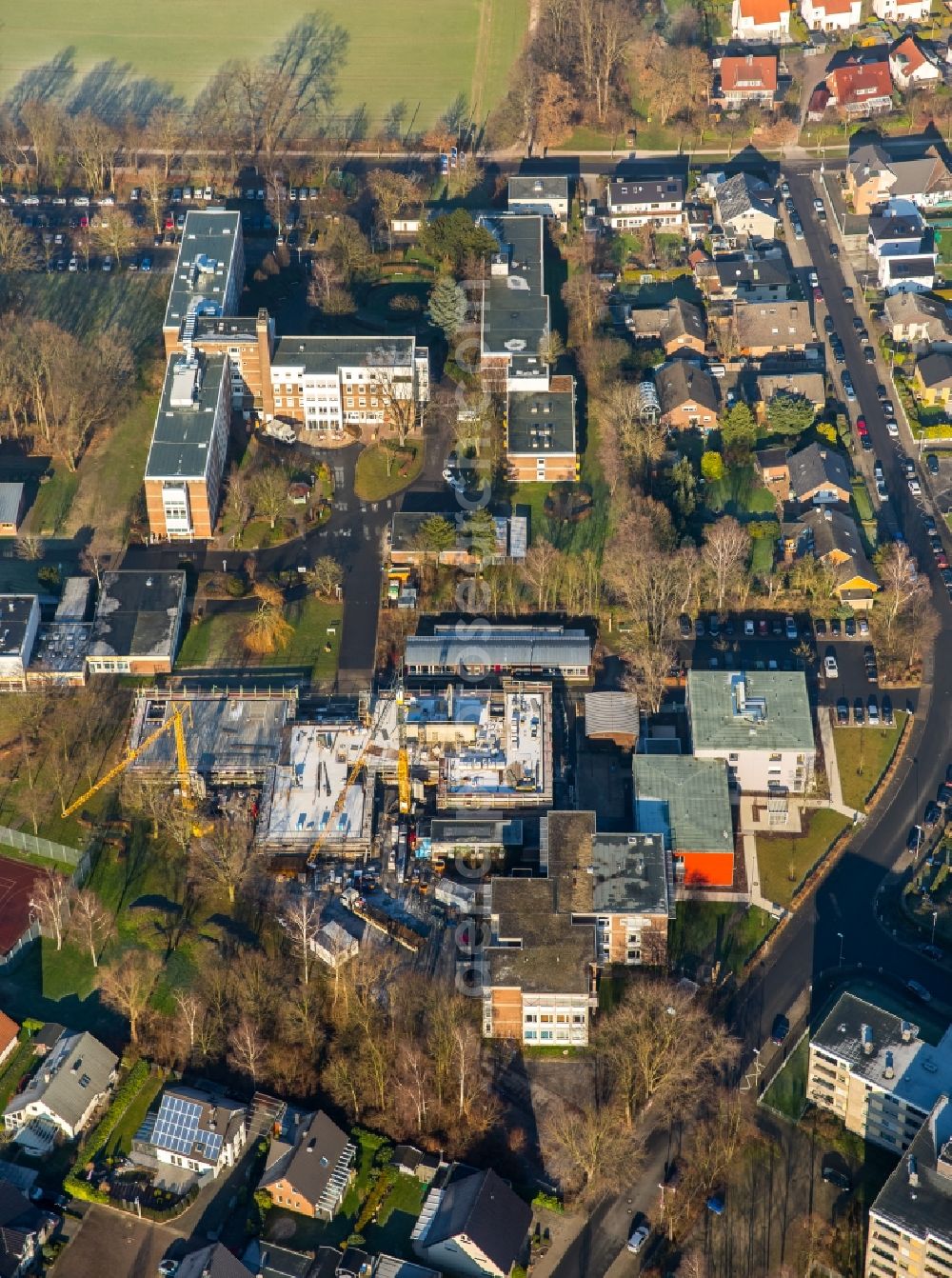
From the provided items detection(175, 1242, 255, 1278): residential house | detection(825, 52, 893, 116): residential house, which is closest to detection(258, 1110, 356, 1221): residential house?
detection(175, 1242, 255, 1278): residential house

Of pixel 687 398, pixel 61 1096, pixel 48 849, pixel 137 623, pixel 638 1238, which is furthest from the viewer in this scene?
pixel 687 398

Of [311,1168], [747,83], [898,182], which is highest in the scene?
[747,83]

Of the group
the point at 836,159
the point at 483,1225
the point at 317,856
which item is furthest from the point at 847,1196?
the point at 836,159

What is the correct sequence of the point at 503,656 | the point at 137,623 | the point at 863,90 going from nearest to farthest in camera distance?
the point at 503,656 < the point at 137,623 < the point at 863,90

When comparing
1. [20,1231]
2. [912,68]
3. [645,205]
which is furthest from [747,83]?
[20,1231]

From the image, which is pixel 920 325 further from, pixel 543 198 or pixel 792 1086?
pixel 792 1086

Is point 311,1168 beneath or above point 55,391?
beneath

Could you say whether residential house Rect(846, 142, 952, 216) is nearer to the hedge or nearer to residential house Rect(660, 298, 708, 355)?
residential house Rect(660, 298, 708, 355)

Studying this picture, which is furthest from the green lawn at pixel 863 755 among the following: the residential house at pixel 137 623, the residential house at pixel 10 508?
the residential house at pixel 10 508
